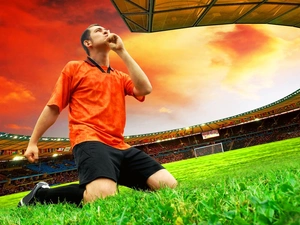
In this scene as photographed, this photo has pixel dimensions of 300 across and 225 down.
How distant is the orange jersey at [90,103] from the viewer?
3.12m

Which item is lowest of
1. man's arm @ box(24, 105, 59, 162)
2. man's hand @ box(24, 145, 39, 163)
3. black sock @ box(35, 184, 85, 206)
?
black sock @ box(35, 184, 85, 206)

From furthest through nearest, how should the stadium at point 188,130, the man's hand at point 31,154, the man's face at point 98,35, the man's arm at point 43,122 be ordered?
the stadium at point 188,130, the man's face at point 98,35, the man's arm at point 43,122, the man's hand at point 31,154

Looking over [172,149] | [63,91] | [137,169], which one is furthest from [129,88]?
[172,149]

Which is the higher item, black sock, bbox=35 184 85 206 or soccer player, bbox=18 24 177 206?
soccer player, bbox=18 24 177 206

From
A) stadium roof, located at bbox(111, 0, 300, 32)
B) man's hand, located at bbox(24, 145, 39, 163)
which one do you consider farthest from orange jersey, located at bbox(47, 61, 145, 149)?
stadium roof, located at bbox(111, 0, 300, 32)

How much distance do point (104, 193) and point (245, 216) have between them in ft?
6.45

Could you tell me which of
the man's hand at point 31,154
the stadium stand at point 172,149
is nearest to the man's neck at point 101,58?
the man's hand at point 31,154

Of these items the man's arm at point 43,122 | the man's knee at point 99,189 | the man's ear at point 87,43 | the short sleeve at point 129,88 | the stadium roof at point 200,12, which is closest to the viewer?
the man's knee at point 99,189

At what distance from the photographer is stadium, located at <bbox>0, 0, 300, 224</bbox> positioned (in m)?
7.38

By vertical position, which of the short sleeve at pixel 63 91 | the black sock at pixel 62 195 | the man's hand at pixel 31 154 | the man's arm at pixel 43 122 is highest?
the short sleeve at pixel 63 91

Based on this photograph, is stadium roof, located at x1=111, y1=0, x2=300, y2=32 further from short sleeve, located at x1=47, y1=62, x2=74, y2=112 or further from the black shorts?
the black shorts

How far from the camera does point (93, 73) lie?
338cm

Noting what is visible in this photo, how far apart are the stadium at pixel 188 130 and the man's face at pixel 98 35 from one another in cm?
269

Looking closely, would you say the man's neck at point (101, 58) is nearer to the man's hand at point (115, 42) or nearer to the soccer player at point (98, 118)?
the soccer player at point (98, 118)
